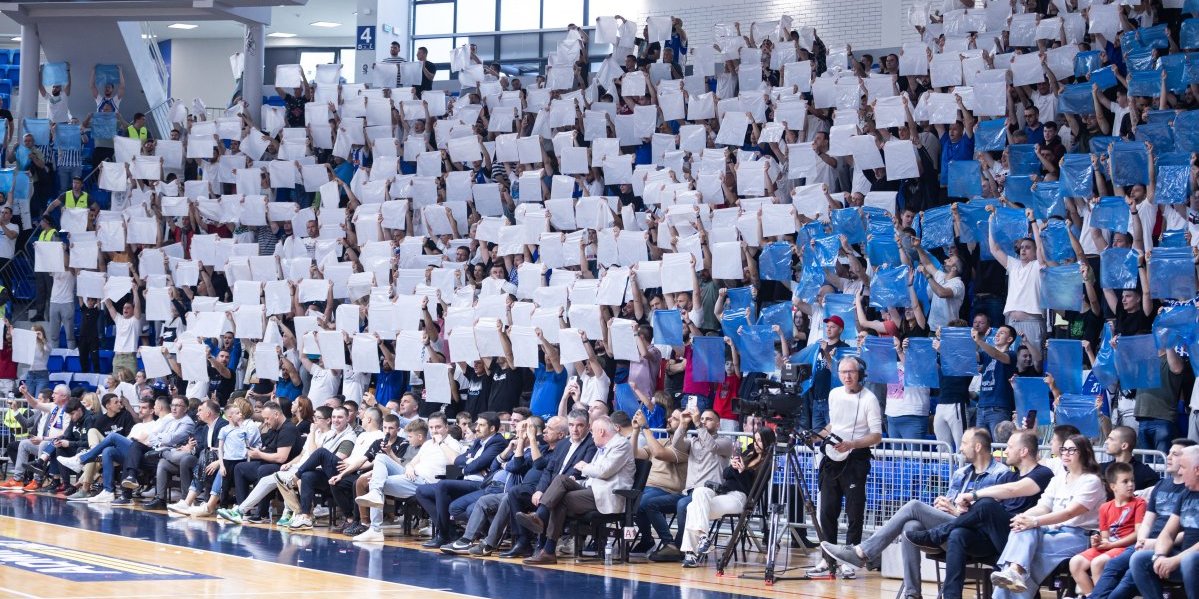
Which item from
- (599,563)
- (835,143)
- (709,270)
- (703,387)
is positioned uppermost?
(835,143)

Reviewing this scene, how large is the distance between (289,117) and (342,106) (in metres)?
1.14

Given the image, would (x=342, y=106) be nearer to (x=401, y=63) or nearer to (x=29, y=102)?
(x=401, y=63)

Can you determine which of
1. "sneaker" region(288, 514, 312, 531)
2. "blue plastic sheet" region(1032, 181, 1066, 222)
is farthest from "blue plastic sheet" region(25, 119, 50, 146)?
"blue plastic sheet" region(1032, 181, 1066, 222)

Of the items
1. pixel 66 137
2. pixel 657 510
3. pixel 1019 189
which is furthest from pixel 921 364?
pixel 66 137

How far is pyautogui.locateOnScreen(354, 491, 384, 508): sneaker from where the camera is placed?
12.6 metres

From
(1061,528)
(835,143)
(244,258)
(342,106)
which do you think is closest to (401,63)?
(342,106)

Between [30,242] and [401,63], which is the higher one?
[401,63]

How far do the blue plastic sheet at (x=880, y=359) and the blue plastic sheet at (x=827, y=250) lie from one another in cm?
139

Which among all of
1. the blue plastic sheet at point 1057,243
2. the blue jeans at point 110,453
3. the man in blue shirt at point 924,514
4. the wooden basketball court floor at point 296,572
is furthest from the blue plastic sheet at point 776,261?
the blue jeans at point 110,453

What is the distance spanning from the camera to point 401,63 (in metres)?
23.1

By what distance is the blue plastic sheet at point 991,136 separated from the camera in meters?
15.2

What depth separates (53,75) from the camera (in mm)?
23766

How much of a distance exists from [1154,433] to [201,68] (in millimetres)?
26001

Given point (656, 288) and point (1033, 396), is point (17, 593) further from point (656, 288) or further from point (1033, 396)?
point (656, 288)
